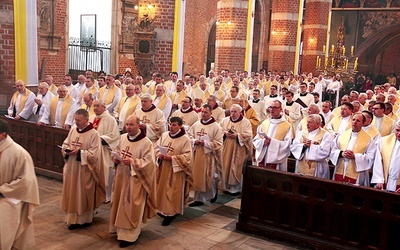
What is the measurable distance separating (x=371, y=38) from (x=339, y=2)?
322cm

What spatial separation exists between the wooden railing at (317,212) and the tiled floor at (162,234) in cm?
27

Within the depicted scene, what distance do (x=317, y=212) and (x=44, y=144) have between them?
5.67 m

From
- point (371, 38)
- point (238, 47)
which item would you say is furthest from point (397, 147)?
point (371, 38)

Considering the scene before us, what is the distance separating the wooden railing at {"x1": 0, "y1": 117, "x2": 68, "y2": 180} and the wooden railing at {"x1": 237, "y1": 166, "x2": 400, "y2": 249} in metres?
4.07

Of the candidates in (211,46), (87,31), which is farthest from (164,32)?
(211,46)

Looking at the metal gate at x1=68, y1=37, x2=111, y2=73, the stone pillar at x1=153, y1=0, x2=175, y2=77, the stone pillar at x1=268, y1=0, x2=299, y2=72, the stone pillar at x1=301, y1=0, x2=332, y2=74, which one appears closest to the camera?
the stone pillar at x1=153, y1=0, x2=175, y2=77

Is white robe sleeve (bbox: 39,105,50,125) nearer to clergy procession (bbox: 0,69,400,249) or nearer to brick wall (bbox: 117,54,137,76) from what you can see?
clergy procession (bbox: 0,69,400,249)

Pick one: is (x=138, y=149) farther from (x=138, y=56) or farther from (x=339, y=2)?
(x=339, y=2)

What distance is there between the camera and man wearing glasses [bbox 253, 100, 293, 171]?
7.59 m

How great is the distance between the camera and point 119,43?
21938mm

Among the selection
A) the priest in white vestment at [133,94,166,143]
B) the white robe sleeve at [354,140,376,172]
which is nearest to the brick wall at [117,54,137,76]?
the priest in white vestment at [133,94,166,143]

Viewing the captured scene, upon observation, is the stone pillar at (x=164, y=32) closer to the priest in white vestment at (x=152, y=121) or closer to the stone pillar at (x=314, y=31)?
the priest in white vestment at (x=152, y=121)

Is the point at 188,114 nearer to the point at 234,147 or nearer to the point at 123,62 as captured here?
the point at 234,147

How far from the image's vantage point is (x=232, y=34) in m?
18.9
